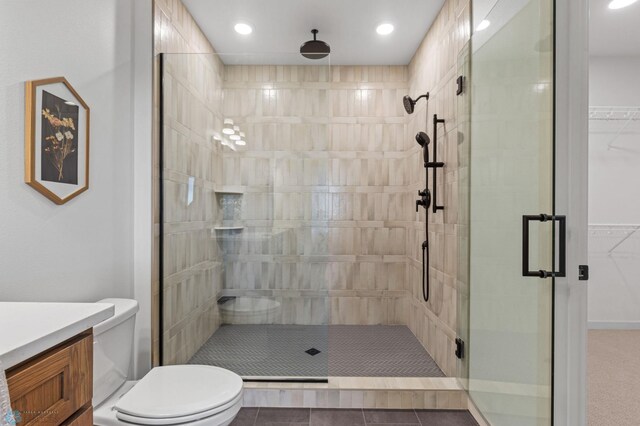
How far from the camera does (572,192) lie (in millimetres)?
1364

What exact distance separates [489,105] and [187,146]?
1735 mm

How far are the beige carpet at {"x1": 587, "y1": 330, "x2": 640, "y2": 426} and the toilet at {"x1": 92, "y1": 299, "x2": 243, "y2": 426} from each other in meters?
1.97

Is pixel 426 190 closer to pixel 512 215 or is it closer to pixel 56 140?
pixel 512 215

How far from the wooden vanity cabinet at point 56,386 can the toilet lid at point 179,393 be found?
0.45 m

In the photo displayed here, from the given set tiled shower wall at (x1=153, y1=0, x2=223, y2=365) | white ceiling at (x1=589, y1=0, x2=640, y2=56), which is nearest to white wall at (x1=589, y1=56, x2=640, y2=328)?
white ceiling at (x1=589, y1=0, x2=640, y2=56)

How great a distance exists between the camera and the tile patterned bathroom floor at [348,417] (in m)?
2.09

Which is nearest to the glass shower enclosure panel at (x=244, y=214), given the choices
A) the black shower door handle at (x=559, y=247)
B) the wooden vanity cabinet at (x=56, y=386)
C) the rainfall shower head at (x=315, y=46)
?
the rainfall shower head at (x=315, y=46)

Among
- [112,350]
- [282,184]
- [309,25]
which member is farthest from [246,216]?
[309,25]

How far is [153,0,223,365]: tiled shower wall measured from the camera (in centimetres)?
232

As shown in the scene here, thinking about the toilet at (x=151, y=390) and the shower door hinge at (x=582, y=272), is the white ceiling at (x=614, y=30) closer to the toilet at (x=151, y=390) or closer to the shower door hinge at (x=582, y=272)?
the shower door hinge at (x=582, y=272)

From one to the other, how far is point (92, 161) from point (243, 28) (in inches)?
65.6

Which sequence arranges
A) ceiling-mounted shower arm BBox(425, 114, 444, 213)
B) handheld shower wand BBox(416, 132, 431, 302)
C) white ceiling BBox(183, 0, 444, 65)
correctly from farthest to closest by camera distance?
handheld shower wand BBox(416, 132, 431, 302)
ceiling-mounted shower arm BBox(425, 114, 444, 213)
white ceiling BBox(183, 0, 444, 65)

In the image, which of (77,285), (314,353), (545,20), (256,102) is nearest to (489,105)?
(545,20)

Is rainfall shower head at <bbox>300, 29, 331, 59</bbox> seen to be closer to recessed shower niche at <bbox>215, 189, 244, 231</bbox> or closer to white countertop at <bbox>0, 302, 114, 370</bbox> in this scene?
recessed shower niche at <bbox>215, 189, 244, 231</bbox>
